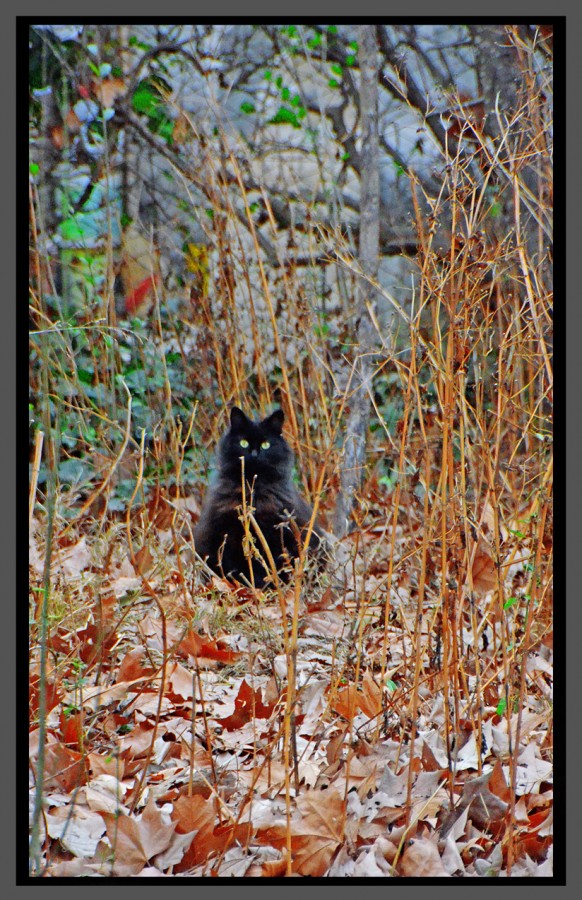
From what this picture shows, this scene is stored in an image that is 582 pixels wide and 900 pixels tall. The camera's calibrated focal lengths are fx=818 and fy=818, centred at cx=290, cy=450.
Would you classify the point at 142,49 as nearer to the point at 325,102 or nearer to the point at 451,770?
the point at 325,102

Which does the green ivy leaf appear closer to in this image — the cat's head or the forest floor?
the cat's head

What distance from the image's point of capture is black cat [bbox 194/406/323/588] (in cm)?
291

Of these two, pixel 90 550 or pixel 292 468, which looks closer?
pixel 90 550

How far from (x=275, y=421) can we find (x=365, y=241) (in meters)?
0.73

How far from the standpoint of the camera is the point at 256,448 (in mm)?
3049

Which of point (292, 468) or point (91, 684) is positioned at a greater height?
point (292, 468)

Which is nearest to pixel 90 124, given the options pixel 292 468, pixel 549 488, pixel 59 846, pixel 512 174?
pixel 292 468

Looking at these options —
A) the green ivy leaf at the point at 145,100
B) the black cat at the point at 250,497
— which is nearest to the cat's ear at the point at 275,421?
the black cat at the point at 250,497

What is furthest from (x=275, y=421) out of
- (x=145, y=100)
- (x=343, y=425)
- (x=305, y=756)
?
(x=305, y=756)

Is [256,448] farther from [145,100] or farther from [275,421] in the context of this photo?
[145,100]

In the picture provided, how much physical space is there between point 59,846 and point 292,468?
5.86ft

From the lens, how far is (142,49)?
9.71ft

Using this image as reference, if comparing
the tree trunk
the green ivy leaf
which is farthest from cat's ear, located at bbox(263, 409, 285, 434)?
the green ivy leaf
